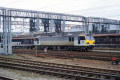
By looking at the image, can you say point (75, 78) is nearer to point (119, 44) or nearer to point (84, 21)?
point (119, 44)

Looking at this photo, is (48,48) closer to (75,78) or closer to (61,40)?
(61,40)

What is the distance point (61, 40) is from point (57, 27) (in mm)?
11348

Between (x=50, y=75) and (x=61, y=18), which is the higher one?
(x=61, y=18)

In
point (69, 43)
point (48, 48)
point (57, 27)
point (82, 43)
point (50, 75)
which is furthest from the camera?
point (57, 27)

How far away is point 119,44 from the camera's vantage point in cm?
3784

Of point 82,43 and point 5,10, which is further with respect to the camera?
point 82,43

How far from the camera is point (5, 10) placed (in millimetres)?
25922

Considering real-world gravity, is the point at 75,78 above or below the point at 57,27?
below

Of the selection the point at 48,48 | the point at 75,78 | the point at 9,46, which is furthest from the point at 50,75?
the point at 48,48

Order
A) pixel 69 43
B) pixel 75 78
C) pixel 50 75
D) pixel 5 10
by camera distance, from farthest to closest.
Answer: pixel 69 43, pixel 5 10, pixel 50 75, pixel 75 78

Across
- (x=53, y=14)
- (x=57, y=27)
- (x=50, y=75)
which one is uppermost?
(x=53, y=14)

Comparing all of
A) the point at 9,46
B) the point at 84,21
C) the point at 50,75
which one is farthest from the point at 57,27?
the point at 50,75

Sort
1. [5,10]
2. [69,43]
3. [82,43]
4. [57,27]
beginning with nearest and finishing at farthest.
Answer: [5,10] → [82,43] → [69,43] → [57,27]

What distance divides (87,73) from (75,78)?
108 centimetres
